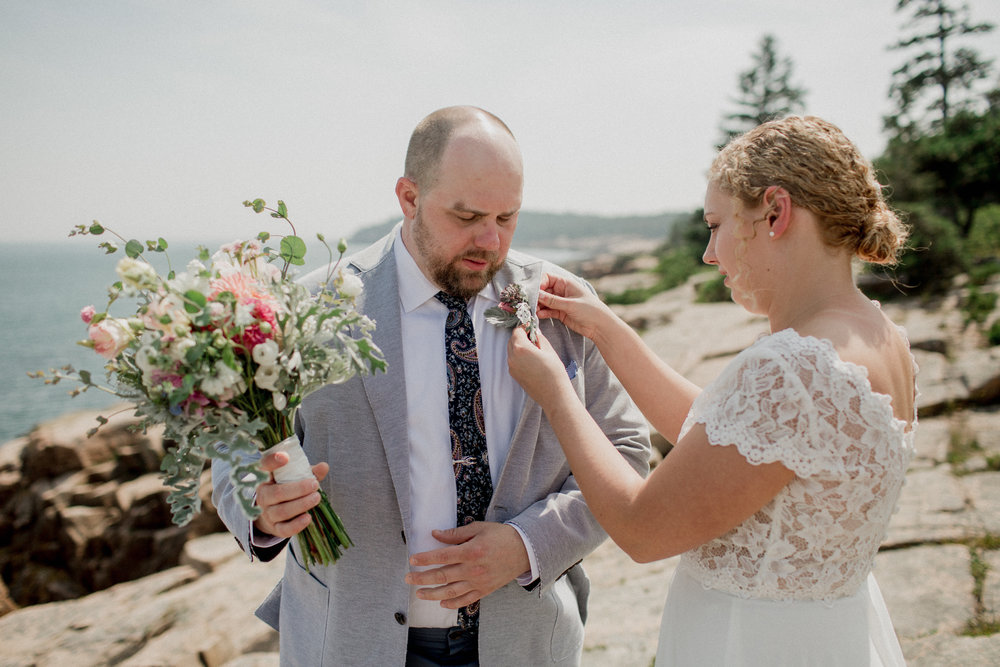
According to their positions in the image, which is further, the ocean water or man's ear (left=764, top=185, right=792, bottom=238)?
the ocean water

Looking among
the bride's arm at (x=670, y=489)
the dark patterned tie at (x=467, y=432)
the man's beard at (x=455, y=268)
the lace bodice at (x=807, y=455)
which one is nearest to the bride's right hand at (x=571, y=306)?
the man's beard at (x=455, y=268)

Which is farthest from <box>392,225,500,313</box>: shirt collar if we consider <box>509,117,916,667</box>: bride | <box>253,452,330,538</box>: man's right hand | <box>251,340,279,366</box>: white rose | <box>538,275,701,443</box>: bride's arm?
<box>251,340,279,366</box>: white rose

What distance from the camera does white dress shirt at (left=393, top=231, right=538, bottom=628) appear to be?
87.1 inches

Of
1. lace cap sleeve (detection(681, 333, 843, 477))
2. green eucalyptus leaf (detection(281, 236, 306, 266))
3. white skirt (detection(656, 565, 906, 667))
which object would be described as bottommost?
white skirt (detection(656, 565, 906, 667))

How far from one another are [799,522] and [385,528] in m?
1.29

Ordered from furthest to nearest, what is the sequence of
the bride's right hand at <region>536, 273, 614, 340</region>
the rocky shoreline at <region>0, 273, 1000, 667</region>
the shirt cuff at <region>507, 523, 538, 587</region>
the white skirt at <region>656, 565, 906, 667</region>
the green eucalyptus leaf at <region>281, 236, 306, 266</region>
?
the rocky shoreline at <region>0, 273, 1000, 667</region> < the bride's right hand at <region>536, 273, 614, 340</region> < the shirt cuff at <region>507, 523, 538, 587</region> < the white skirt at <region>656, 565, 906, 667</region> < the green eucalyptus leaf at <region>281, 236, 306, 266</region>

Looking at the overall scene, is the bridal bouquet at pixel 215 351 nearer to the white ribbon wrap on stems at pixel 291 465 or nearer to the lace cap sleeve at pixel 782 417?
the white ribbon wrap on stems at pixel 291 465

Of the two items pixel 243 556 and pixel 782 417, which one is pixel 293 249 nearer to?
pixel 782 417

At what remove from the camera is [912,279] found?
13172 mm

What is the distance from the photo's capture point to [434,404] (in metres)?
2.29

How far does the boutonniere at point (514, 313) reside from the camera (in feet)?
7.50

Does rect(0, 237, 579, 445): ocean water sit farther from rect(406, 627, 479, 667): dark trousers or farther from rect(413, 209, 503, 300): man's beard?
rect(406, 627, 479, 667): dark trousers

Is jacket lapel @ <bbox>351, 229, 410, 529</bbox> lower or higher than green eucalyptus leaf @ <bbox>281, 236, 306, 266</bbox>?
lower

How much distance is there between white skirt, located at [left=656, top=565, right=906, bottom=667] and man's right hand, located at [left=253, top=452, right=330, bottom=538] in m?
1.24
